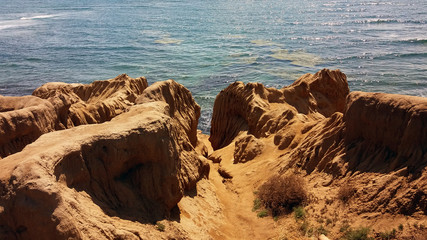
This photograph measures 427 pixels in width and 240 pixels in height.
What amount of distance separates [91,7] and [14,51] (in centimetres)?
6204

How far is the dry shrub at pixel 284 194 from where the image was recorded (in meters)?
15.0

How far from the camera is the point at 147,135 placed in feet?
37.6

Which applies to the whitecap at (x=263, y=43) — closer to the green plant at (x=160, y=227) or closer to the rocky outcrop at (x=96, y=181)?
the rocky outcrop at (x=96, y=181)

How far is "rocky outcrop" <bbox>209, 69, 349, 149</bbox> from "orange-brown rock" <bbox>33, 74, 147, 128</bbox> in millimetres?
5887

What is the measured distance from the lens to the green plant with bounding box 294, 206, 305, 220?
14307 millimetres

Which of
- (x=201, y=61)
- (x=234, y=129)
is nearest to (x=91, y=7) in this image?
(x=201, y=61)

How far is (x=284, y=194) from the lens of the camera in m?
15.3

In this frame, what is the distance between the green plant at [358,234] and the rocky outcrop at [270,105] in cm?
865

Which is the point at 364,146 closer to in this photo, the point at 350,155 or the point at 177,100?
the point at 350,155

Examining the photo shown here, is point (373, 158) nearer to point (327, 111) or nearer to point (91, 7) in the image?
point (327, 111)

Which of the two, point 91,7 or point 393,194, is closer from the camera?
point 393,194

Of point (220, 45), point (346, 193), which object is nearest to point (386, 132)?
point (346, 193)

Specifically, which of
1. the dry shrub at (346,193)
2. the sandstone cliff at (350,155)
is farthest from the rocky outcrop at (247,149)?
the dry shrub at (346,193)

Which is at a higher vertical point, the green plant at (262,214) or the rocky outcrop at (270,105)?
the rocky outcrop at (270,105)
